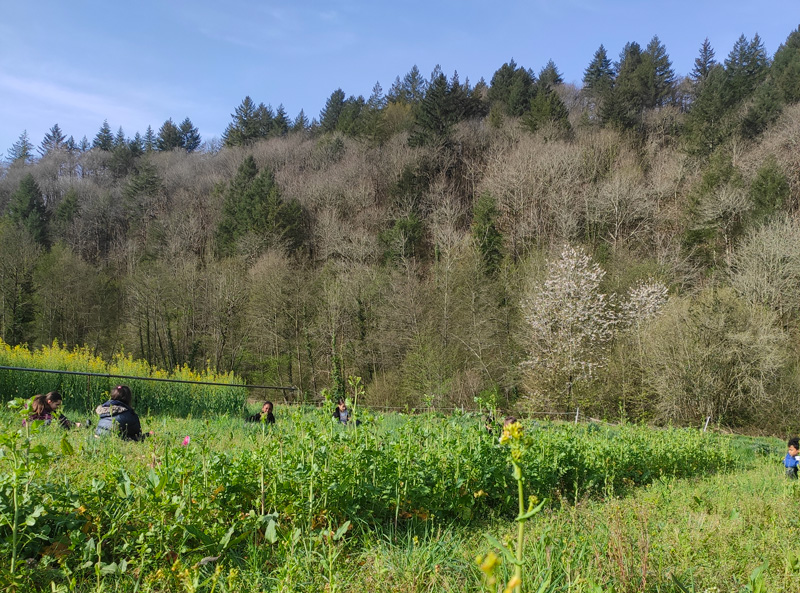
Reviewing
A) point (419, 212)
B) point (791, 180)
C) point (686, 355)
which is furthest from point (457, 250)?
point (791, 180)

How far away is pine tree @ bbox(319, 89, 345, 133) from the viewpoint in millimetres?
55631

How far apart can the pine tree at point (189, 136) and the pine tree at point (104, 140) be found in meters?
9.07

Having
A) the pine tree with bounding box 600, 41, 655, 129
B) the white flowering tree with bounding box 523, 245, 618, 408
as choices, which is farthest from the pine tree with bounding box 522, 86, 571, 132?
the white flowering tree with bounding box 523, 245, 618, 408

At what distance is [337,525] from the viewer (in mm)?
3908

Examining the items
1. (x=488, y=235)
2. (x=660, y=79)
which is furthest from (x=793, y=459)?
A: (x=660, y=79)

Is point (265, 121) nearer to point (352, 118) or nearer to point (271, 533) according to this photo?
point (352, 118)

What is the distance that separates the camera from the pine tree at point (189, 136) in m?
65.9

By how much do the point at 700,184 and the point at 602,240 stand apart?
21.6 feet

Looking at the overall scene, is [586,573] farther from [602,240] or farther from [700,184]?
[700,184]

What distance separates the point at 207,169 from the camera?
2092 inches

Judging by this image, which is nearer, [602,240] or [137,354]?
[602,240]

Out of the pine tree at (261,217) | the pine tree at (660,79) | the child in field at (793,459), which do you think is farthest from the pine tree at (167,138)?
the child in field at (793,459)

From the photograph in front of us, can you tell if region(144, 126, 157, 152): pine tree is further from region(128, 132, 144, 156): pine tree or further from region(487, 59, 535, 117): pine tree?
region(487, 59, 535, 117): pine tree

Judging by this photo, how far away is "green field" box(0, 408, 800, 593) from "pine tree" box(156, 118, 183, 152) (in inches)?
2592
